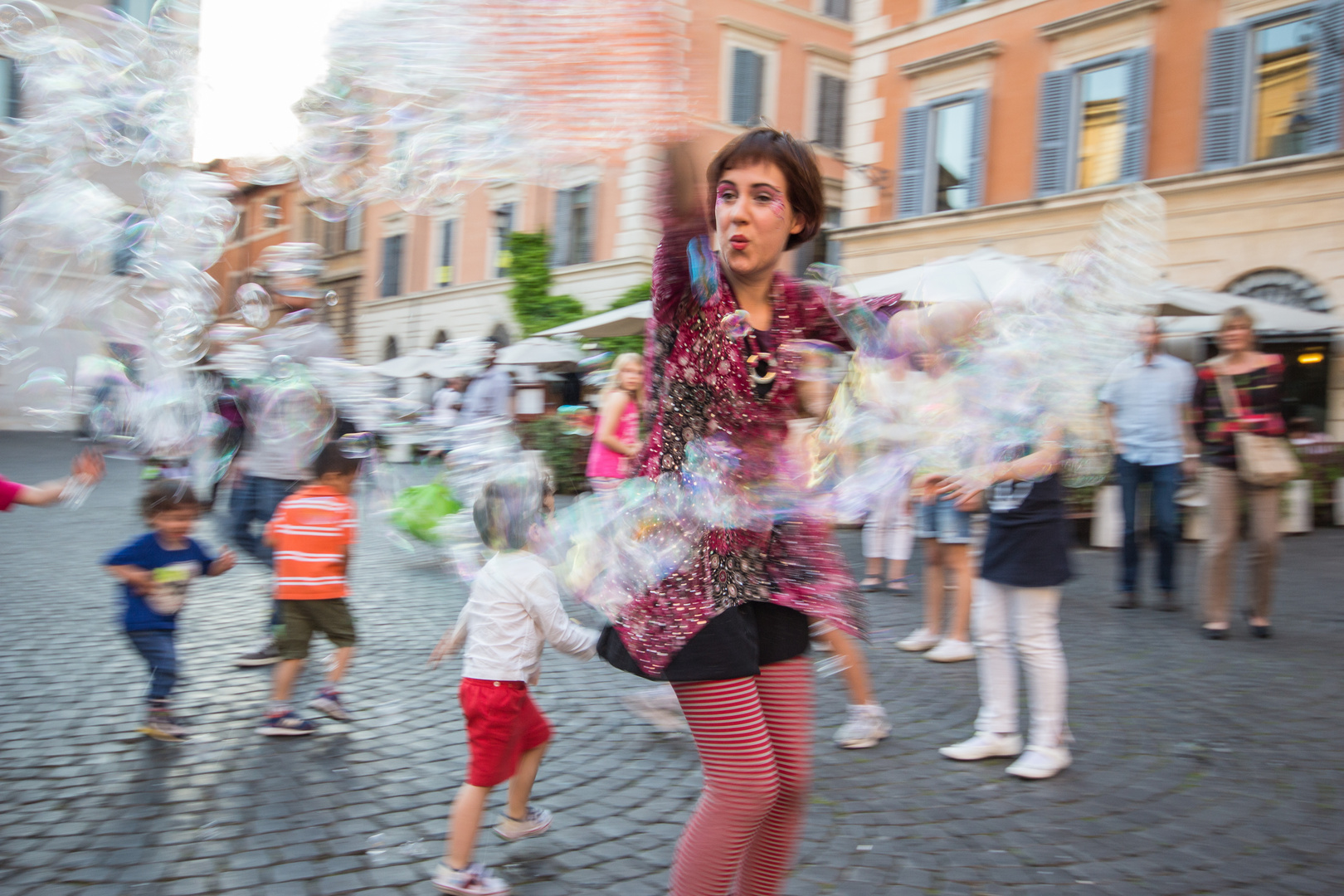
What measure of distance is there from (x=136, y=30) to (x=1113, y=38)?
42.5 feet

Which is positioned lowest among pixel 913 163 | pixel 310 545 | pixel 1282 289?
pixel 310 545

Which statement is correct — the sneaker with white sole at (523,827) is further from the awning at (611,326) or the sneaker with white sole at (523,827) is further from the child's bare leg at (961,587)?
the awning at (611,326)

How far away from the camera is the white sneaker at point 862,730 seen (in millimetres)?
3621

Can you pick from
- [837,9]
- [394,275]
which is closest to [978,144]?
[837,9]

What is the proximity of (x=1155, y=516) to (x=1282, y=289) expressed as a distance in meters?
7.00

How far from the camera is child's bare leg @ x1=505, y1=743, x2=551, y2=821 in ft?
9.17

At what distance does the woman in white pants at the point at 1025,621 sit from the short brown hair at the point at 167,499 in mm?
2971

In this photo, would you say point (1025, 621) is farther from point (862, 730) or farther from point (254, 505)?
point (254, 505)

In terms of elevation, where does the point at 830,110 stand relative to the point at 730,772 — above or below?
above

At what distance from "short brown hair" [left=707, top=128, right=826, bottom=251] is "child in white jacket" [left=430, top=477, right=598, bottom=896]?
1.15 metres

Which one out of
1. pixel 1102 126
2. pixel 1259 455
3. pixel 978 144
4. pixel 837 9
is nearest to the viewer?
pixel 1259 455

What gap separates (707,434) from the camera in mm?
1812

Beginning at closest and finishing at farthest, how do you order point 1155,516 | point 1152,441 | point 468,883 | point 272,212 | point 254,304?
point 468,883
point 254,304
point 272,212
point 1152,441
point 1155,516

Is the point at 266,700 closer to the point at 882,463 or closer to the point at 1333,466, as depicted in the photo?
the point at 882,463
